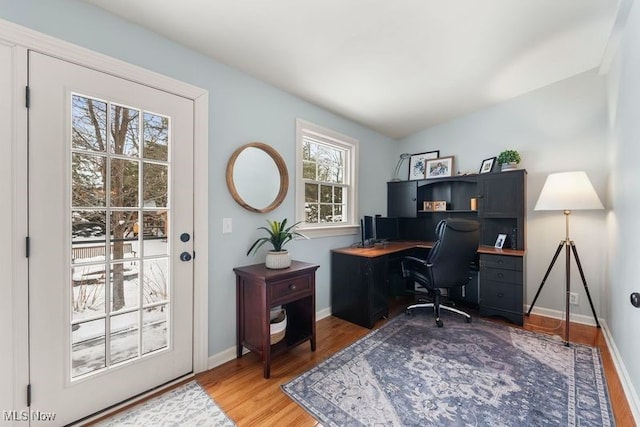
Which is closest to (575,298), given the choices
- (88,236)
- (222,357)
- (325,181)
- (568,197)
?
(568,197)

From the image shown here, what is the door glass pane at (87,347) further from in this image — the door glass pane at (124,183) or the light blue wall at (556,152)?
the light blue wall at (556,152)

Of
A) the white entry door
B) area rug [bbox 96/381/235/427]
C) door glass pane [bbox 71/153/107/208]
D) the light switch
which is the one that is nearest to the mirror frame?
the light switch

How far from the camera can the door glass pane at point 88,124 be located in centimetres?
146

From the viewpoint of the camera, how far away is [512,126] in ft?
10.7

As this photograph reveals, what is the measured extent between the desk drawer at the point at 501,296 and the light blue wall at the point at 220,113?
174 cm

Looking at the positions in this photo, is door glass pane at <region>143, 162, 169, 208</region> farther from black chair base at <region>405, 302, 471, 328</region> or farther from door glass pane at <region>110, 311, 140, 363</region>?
black chair base at <region>405, 302, 471, 328</region>

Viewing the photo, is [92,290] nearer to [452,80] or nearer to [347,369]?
[347,369]

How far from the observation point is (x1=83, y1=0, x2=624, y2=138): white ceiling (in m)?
1.66

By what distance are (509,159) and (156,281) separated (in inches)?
147

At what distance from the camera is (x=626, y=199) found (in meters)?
1.88

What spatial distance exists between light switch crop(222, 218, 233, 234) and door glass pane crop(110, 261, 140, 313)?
61cm

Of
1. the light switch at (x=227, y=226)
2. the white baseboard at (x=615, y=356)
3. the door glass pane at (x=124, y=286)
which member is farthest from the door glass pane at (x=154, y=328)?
the white baseboard at (x=615, y=356)

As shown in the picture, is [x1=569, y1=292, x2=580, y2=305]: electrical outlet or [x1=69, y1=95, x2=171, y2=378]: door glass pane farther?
[x1=569, y1=292, x2=580, y2=305]: electrical outlet

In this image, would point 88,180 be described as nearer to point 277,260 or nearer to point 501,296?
point 277,260
